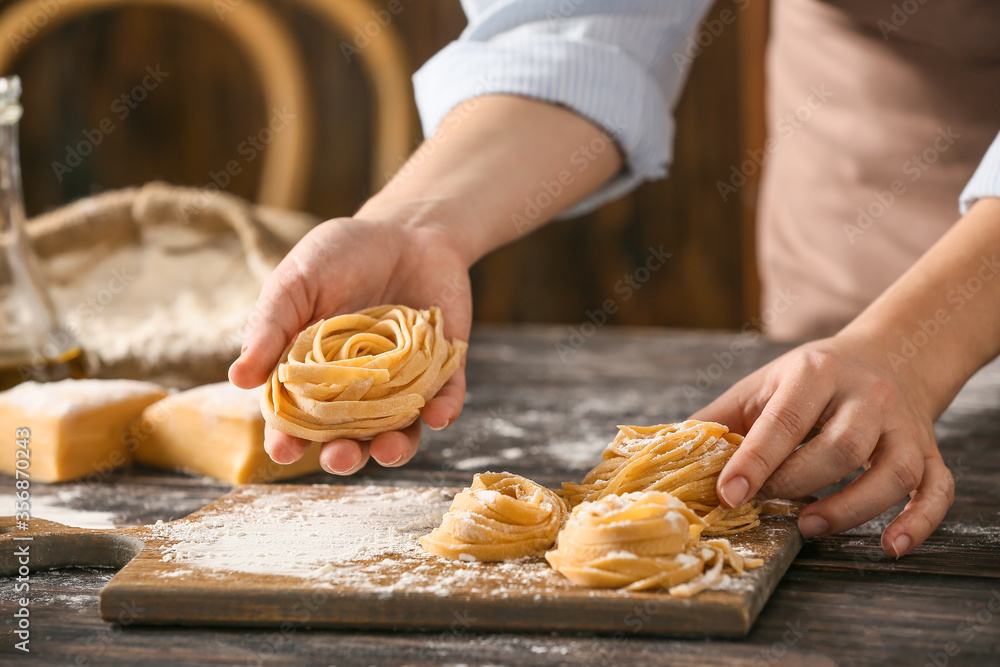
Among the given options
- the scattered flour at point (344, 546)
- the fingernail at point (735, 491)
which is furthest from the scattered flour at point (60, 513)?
the fingernail at point (735, 491)

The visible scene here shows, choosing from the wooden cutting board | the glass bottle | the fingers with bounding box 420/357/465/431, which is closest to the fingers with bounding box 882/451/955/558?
the wooden cutting board

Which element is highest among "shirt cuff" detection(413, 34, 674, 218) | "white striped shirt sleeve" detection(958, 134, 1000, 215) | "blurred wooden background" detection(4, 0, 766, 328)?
"shirt cuff" detection(413, 34, 674, 218)

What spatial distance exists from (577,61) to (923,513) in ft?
3.55

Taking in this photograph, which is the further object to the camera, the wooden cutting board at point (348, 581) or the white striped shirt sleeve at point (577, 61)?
the white striped shirt sleeve at point (577, 61)

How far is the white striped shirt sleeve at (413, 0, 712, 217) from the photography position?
72.8 inches

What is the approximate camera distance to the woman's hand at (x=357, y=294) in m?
1.38

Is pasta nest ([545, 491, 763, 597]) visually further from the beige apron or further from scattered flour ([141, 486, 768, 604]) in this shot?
the beige apron

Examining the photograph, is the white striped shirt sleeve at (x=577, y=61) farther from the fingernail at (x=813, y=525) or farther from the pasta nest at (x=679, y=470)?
the fingernail at (x=813, y=525)

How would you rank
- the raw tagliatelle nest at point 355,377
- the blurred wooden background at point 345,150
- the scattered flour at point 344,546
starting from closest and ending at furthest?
the scattered flour at point 344,546
the raw tagliatelle nest at point 355,377
the blurred wooden background at point 345,150

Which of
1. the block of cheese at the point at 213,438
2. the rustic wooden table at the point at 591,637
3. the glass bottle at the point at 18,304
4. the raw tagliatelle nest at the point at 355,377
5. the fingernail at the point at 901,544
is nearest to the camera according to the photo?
the rustic wooden table at the point at 591,637

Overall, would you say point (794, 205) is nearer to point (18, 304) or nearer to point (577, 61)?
point (577, 61)

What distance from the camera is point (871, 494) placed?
47.1 inches

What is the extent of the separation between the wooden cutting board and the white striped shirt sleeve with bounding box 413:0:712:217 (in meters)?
0.95

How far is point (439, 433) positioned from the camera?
6.17ft
